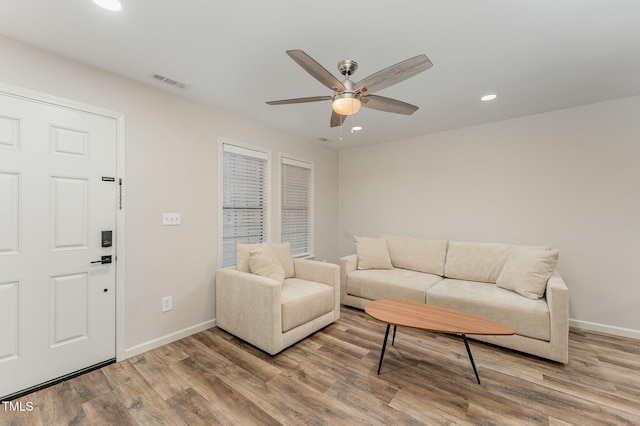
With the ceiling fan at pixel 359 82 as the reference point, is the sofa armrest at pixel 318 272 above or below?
below

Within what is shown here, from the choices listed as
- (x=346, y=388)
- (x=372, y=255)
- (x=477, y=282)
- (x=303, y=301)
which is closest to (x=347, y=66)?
(x=303, y=301)

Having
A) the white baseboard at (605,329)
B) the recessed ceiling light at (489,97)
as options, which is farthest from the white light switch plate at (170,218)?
the white baseboard at (605,329)

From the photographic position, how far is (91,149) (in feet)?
7.17

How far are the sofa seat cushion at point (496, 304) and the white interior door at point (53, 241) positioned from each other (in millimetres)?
3236

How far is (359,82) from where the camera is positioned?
167cm

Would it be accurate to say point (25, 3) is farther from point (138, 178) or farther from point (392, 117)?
point (392, 117)

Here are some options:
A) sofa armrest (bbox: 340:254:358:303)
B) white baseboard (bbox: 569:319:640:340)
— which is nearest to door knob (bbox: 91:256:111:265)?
sofa armrest (bbox: 340:254:358:303)

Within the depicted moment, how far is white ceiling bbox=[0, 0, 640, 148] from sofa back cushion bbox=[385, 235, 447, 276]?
191 centimetres

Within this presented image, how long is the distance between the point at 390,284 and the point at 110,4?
343cm

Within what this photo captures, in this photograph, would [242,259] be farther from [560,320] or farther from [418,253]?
[560,320]

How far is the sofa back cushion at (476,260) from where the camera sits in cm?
314

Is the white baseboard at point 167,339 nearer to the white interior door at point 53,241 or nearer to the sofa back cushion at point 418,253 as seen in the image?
the white interior door at point 53,241

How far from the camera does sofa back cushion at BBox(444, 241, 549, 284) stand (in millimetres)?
3137

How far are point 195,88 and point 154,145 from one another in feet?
2.23
